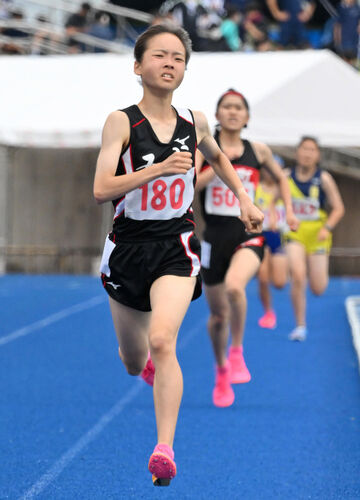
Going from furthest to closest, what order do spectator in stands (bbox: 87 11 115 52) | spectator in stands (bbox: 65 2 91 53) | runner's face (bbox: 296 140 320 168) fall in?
spectator in stands (bbox: 87 11 115 52) → spectator in stands (bbox: 65 2 91 53) → runner's face (bbox: 296 140 320 168)

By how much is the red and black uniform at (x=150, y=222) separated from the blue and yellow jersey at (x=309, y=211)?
5.15 m

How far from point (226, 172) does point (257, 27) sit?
1421 cm

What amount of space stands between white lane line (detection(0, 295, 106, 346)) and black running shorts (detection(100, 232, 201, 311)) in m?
5.38

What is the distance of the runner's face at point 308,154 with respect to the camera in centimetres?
903

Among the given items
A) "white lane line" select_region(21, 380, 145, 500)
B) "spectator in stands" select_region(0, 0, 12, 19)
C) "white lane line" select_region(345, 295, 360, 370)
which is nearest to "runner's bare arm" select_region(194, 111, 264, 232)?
"white lane line" select_region(21, 380, 145, 500)

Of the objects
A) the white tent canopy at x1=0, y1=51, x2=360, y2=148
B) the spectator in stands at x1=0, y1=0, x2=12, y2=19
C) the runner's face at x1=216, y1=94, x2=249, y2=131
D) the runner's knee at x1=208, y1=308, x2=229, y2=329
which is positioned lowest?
the runner's knee at x1=208, y1=308, x2=229, y2=329

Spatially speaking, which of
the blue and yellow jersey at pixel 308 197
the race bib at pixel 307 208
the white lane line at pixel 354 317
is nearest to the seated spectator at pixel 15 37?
the white lane line at pixel 354 317

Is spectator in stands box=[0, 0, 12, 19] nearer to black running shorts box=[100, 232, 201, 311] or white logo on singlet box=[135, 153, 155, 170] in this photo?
black running shorts box=[100, 232, 201, 311]

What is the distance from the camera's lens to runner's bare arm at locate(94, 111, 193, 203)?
365 centimetres

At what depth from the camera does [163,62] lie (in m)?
3.98

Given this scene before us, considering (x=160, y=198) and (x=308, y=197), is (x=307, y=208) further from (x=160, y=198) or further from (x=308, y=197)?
(x=160, y=198)

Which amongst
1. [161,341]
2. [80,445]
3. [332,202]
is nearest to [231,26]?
[332,202]

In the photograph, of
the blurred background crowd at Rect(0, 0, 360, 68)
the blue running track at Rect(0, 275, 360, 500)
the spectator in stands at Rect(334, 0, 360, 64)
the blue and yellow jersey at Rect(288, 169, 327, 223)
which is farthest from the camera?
the blurred background crowd at Rect(0, 0, 360, 68)

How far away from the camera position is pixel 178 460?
5125 millimetres
